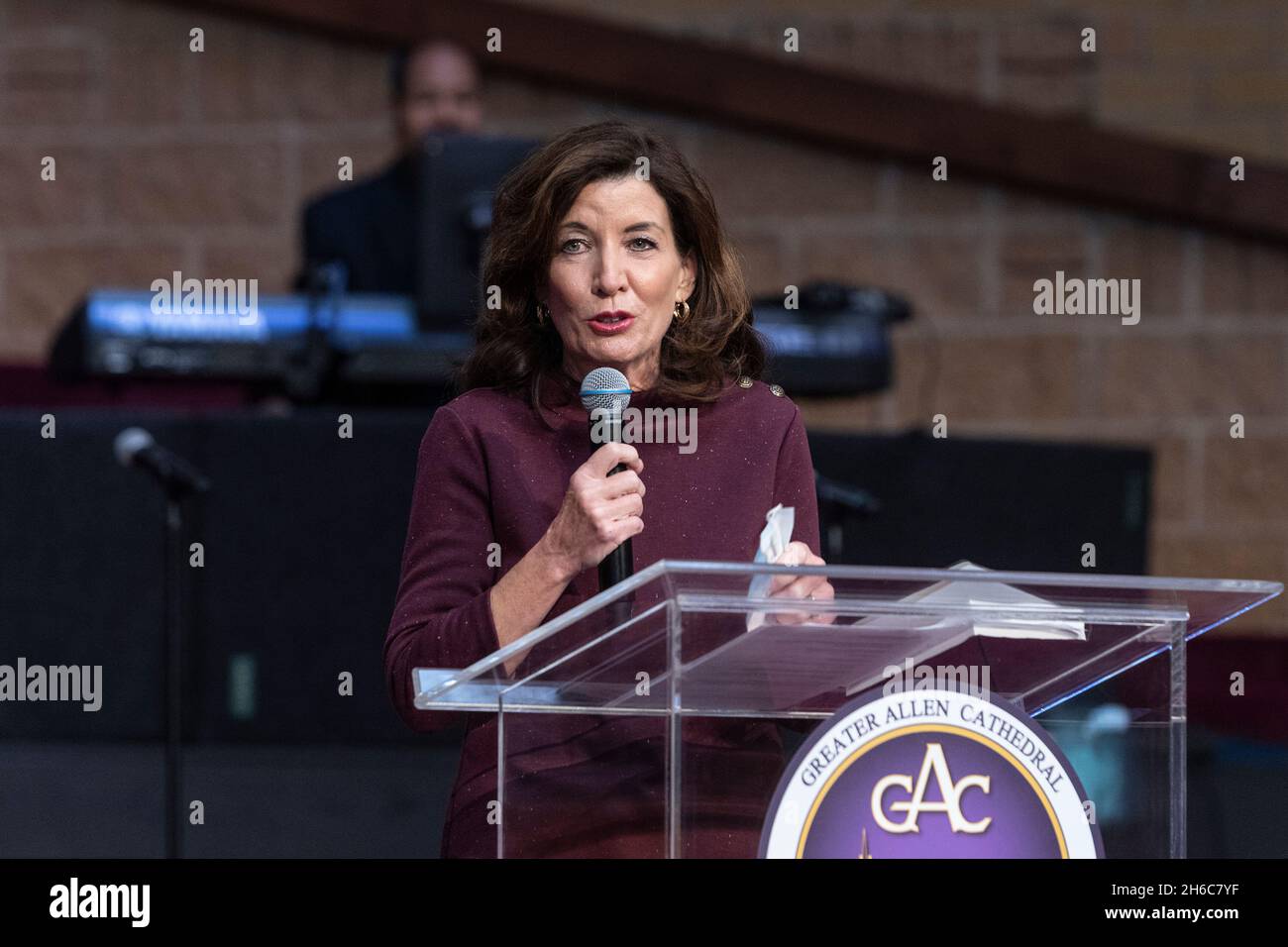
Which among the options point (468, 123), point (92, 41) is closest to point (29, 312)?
point (92, 41)

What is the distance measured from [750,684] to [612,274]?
21.1 inches

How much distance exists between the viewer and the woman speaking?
5.68ft

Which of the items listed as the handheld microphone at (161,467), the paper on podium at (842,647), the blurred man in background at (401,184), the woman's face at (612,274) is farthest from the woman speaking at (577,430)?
the blurred man in background at (401,184)

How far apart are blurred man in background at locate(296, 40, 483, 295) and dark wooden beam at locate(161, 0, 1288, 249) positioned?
127 centimetres

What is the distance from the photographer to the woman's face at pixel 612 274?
190 centimetres

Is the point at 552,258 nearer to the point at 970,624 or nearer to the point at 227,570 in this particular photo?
the point at 970,624

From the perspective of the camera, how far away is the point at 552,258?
6.30 feet

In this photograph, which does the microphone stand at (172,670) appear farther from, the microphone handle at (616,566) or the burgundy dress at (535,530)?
the microphone handle at (616,566)

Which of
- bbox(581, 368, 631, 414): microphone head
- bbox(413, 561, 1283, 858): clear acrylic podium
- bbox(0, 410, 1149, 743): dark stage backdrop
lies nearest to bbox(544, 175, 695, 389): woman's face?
bbox(581, 368, 631, 414): microphone head

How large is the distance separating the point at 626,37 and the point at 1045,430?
184 centimetres

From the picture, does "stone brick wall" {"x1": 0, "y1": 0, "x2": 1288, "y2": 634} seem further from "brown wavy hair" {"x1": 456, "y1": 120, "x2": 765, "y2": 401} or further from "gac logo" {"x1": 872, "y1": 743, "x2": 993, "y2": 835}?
"gac logo" {"x1": 872, "y1": 743, "x2": 993, "y2": 835}
